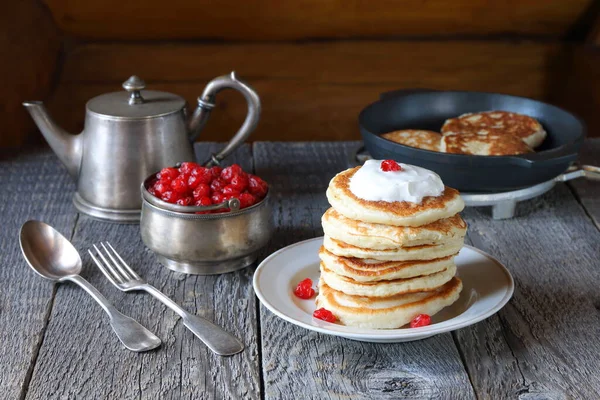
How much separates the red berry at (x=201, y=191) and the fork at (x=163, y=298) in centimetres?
18

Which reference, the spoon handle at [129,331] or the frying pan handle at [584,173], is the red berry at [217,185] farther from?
the frying pan handle at [584,173]

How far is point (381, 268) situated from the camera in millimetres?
1092

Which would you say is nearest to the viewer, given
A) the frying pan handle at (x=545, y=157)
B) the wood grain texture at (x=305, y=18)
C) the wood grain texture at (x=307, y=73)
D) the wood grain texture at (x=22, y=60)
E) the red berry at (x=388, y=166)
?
the red berry at (x=388, y=166)

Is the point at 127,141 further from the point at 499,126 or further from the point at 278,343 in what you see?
the point at 499,126

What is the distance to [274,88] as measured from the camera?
2820 mm

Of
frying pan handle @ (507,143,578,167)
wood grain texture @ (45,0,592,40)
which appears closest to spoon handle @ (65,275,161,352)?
frying pan handle @ (507,143,578,167)

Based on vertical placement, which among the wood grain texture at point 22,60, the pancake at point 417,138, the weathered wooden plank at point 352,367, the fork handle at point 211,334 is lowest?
the wood grain texture at point 22,60

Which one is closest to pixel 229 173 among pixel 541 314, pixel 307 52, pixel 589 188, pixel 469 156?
pixel 469 156

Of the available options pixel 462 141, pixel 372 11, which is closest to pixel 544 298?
pixel 462 141

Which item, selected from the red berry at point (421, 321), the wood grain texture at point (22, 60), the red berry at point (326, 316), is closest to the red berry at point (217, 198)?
the red berry at point (326, 316)

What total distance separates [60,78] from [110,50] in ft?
0.68

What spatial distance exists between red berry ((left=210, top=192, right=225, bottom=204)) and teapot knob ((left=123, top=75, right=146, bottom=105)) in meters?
0.36

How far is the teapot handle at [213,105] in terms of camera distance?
1613mm

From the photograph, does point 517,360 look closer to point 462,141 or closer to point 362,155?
point 462,141
